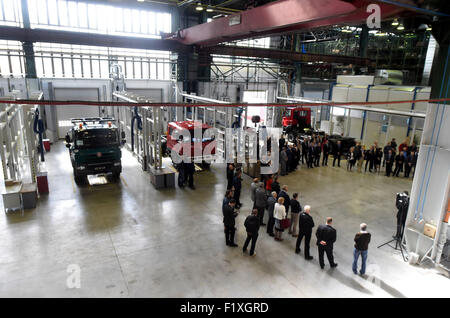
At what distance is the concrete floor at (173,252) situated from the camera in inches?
264

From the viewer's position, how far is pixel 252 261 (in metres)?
7.74

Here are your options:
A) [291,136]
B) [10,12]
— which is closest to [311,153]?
[291,136]

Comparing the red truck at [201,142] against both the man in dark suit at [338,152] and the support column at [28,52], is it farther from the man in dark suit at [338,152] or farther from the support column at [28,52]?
the support column at [28,52]

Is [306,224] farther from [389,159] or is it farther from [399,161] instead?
[399,161]

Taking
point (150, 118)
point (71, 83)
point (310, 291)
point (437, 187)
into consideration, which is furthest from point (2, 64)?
point (437, 187)

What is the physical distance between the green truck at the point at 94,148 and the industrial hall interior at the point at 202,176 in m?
0.05

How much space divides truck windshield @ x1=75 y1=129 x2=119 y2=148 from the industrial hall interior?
55 mm

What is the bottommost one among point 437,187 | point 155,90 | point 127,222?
point 127,222

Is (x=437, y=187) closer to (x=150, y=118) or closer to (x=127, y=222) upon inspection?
(x=127, y=222)

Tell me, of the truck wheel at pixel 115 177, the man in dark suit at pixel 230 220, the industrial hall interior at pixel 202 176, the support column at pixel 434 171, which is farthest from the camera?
the truck wheel at pixel 115 177

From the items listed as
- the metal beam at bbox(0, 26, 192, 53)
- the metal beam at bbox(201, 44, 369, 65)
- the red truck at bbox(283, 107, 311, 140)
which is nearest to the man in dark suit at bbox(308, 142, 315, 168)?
the red truck at bbox(283, 107, 311, 140)

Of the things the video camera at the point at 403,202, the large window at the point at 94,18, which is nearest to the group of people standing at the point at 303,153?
the video camera at the point at 403,202

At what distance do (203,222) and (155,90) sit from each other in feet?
55.4

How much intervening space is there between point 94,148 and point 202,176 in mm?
4856
